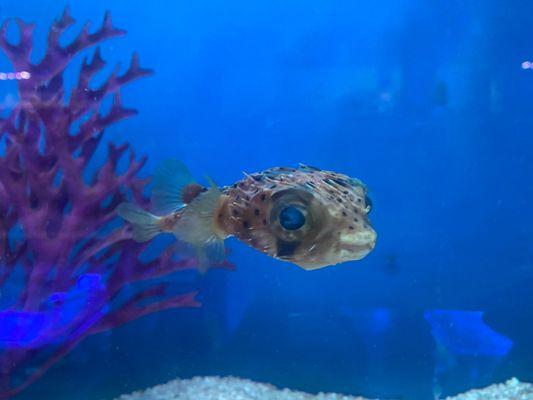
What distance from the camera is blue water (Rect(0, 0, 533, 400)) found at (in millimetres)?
3518

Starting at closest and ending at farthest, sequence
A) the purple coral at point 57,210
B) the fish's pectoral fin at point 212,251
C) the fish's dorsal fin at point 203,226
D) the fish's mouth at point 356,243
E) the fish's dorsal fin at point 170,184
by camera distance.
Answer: the fish's mouth at point 356,243 < the fish's dorsal fin at point 203,226 < the fish's pectoral fin at point 212,251 < the fish's dorsal fin at point 170,184 < the purple coral at point 57,210

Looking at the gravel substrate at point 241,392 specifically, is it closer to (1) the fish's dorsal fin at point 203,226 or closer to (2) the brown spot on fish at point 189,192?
(1) the fish's dorsal fin at point 203,226

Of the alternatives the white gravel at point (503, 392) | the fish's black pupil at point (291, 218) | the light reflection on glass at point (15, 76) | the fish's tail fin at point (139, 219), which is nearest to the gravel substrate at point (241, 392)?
the white gravel at point (503, 392)

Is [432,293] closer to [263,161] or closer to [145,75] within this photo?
[263,161]

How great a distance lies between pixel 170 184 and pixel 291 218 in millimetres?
791

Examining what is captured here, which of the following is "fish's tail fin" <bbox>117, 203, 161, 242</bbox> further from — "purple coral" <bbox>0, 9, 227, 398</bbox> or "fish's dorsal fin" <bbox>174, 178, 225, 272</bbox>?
"purple coral" <bbox>0, 9, 227, 398</bbox>

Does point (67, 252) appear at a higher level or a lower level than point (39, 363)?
higher

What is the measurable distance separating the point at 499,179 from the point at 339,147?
1.23 meters

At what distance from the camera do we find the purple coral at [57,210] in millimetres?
2756

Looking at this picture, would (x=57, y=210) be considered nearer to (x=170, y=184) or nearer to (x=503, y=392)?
(x=170, y=184)

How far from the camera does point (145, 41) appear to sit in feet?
11.2

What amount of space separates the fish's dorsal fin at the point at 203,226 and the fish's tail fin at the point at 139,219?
25cm

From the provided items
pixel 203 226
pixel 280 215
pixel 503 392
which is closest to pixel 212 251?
pixel 203 226

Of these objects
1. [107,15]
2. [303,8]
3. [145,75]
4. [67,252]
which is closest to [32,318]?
[67,252]
